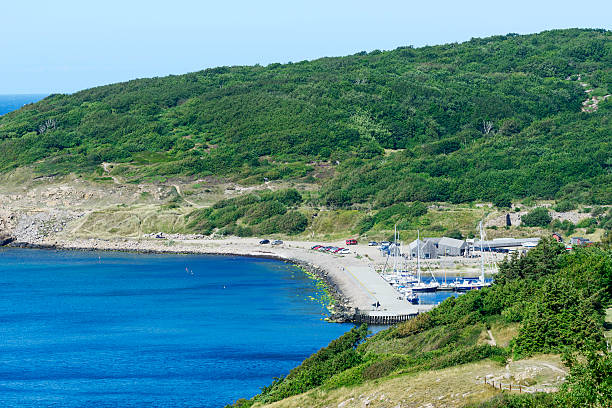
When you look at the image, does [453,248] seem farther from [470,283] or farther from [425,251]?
[470,283]

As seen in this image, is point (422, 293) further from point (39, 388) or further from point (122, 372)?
point (39, 388)

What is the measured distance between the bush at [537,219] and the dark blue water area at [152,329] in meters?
34.5

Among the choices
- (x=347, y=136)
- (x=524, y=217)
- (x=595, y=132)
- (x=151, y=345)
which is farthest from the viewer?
(x=347, y=136)

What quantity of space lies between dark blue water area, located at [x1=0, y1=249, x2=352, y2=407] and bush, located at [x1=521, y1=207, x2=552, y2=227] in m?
34.5

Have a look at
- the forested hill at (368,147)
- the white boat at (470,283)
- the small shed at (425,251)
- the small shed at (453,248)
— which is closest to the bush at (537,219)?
the forested hill at (368,147)

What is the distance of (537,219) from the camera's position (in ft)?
413

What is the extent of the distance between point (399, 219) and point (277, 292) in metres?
39.1

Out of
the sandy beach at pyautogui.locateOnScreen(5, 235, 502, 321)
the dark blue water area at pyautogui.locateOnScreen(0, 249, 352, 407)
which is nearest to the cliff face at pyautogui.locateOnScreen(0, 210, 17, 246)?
the sandy beach at pyautogui.locateOnScreen(5, 235, 502, 321)

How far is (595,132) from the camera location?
168375mm

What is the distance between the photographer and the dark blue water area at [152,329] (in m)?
65.2

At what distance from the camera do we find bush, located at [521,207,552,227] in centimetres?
12565

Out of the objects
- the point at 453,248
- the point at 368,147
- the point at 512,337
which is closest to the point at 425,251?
the point at 453,248

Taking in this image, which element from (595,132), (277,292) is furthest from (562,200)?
(277,292)

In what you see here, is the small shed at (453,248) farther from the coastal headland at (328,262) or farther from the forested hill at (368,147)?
the forested hill at (368,147)
